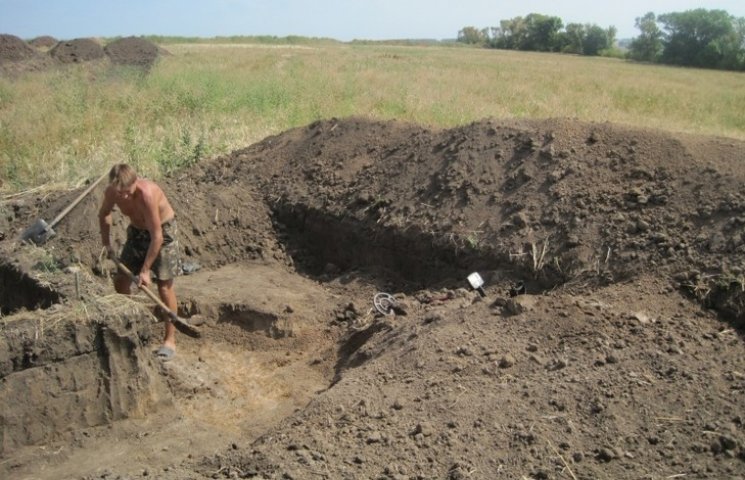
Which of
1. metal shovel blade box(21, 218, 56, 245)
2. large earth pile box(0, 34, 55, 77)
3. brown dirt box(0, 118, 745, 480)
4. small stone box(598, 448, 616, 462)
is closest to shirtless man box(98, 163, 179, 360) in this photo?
brown dirt box(0, 118, 745, 480)

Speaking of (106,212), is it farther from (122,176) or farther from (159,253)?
(122,176)

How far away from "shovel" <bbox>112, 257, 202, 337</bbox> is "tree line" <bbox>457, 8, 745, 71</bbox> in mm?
37663

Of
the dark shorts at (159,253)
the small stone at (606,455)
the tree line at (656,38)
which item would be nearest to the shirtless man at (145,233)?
the dark shorts at (159,253)

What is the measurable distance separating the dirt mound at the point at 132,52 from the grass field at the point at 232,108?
0.83 metres

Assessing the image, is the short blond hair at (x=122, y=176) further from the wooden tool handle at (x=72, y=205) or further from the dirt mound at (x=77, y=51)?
the dirt mound at (x=77, y=51)

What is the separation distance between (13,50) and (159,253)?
19.3 meters

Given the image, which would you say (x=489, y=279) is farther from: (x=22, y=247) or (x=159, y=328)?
(x=22, y=247)

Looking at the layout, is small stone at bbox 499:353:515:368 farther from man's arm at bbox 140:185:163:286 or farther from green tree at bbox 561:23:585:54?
green tree at bbox 561:23:585:54

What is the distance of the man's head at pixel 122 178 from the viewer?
5172 mm

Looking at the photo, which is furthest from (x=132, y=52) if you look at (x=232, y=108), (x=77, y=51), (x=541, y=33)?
(x=541, y=33)

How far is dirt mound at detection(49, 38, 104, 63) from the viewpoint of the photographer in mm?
21750

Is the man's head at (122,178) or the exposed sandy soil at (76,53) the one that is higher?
the exposed sandy soil at (76,53)

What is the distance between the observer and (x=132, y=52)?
22.4 m

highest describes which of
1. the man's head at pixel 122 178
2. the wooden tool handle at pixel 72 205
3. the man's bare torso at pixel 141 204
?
the man's head at pixel 122 178
